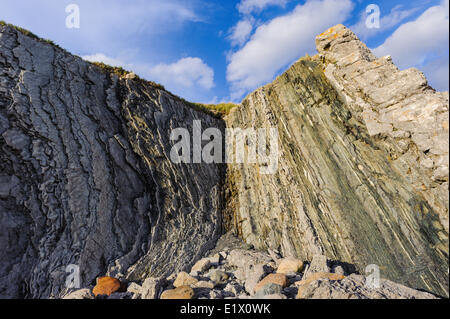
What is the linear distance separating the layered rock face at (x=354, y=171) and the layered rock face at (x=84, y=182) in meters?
3.13

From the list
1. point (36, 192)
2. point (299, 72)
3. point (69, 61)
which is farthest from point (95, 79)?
point (299, 72)

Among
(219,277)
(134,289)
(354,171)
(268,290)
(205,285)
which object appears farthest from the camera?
(354,171)

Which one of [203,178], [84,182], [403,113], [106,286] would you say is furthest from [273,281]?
[84,182]

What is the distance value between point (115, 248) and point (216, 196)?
4.77m

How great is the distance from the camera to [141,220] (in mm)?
8398

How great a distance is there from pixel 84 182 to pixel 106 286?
3.39m

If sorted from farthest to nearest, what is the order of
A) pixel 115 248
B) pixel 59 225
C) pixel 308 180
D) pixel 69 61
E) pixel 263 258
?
1. pixel 69 61
2. pixel 308 180
3. pixel 263 258
4. pixel 115 248
5. pixel 59 225

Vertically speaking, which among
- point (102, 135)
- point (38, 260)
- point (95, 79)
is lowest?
point (38, 260)

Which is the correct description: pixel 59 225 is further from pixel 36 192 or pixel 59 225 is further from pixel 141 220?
pixel 141 220

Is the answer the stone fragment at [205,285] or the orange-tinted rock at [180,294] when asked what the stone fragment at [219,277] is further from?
the orange-tinted rock at [180,294]

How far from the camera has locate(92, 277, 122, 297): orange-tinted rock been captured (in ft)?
20.4

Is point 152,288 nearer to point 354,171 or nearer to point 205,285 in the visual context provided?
point 205,285

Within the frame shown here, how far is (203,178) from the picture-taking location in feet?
35.6

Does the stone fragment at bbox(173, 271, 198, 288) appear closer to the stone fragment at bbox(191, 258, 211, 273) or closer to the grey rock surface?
the stone fragment at bbox(191, 258, 211, 273)
